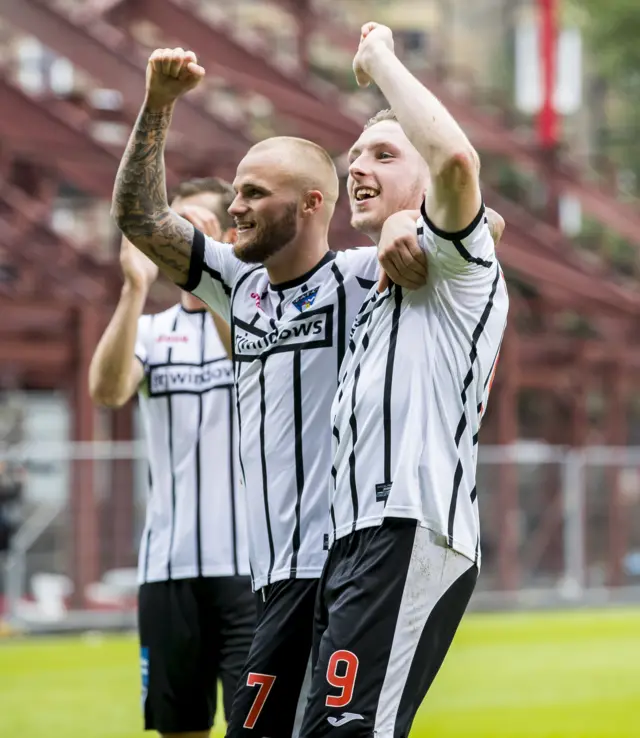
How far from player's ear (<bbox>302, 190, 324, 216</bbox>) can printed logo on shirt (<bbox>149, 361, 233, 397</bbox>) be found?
1.67 m

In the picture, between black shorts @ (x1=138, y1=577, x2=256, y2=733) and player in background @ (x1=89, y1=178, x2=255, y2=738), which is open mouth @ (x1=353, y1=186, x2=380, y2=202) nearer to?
player in background @ (x1=89, y1=178, x2=255, y2=738)

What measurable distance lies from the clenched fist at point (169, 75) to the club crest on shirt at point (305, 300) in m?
0.67

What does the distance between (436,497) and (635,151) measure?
3936 cm

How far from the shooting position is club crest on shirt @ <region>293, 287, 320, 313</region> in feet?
14.8

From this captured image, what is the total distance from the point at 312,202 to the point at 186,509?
6.18ft

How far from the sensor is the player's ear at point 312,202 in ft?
14.9

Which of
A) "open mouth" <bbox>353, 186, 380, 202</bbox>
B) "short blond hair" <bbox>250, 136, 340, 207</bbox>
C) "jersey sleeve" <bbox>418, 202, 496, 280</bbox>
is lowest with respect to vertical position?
"jersey sleeve" <bbox>418, 202, 496, 280</bbox>

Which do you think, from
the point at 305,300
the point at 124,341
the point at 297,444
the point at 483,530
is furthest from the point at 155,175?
the point at 483,530

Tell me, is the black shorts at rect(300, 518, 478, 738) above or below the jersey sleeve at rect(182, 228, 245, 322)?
below

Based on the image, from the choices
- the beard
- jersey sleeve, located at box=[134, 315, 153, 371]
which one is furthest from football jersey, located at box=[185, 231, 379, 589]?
jersey sleeve, located at box=[134, 315, 153, 371]

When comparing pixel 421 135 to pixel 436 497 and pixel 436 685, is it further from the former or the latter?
pixel 436 685

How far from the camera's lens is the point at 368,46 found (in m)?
4.07

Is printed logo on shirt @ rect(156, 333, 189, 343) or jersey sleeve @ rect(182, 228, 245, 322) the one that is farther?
printed logo on shirt @ rect(156, 333, 189, 343)

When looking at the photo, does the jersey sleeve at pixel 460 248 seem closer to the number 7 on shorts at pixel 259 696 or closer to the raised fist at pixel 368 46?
the raised fist at pixel 368 46
